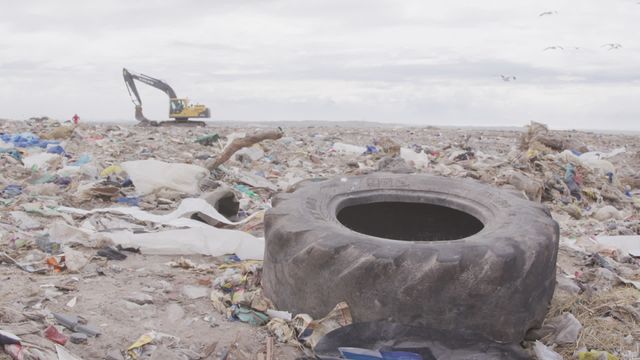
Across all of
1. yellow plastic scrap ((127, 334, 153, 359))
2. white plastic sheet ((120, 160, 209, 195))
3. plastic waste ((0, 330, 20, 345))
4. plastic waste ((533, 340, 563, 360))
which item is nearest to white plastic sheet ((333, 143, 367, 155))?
white plastic sheet ((120, 160, 209, 195))

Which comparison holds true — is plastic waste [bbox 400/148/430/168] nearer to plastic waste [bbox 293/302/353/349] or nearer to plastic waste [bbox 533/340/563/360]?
plastic waste [bbox 533/340/563/360]

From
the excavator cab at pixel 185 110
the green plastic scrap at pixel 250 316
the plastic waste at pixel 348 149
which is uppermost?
the excavator cab at pixel 185 110

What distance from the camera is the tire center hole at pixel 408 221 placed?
3107mm

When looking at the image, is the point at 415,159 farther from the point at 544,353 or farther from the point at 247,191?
the point at 544,353

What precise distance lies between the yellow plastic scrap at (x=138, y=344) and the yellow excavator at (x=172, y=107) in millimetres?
14725

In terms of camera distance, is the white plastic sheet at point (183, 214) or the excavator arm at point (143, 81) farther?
the excavator arm at point (143, 81)

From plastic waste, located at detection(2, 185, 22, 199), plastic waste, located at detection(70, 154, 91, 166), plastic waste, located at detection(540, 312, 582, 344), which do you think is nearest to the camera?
plastic waste, located at detection(540, 312, 582, 344)

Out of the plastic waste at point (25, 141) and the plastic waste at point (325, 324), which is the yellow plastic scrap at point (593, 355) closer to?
the plastic waste at point (325, 324)

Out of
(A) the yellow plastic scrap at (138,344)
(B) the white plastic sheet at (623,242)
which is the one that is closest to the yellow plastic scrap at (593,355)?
(A) the yellow plastic scrap at (138,344)

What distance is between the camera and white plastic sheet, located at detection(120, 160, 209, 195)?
497 centimetres

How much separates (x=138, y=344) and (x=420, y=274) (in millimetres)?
1086

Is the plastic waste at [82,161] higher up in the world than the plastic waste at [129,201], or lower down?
higher up

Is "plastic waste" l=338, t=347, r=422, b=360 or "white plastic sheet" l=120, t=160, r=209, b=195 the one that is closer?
"plastic waste" l=338, t=347, r=422, b=360

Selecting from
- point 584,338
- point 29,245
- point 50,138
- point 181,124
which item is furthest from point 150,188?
point 181,124
